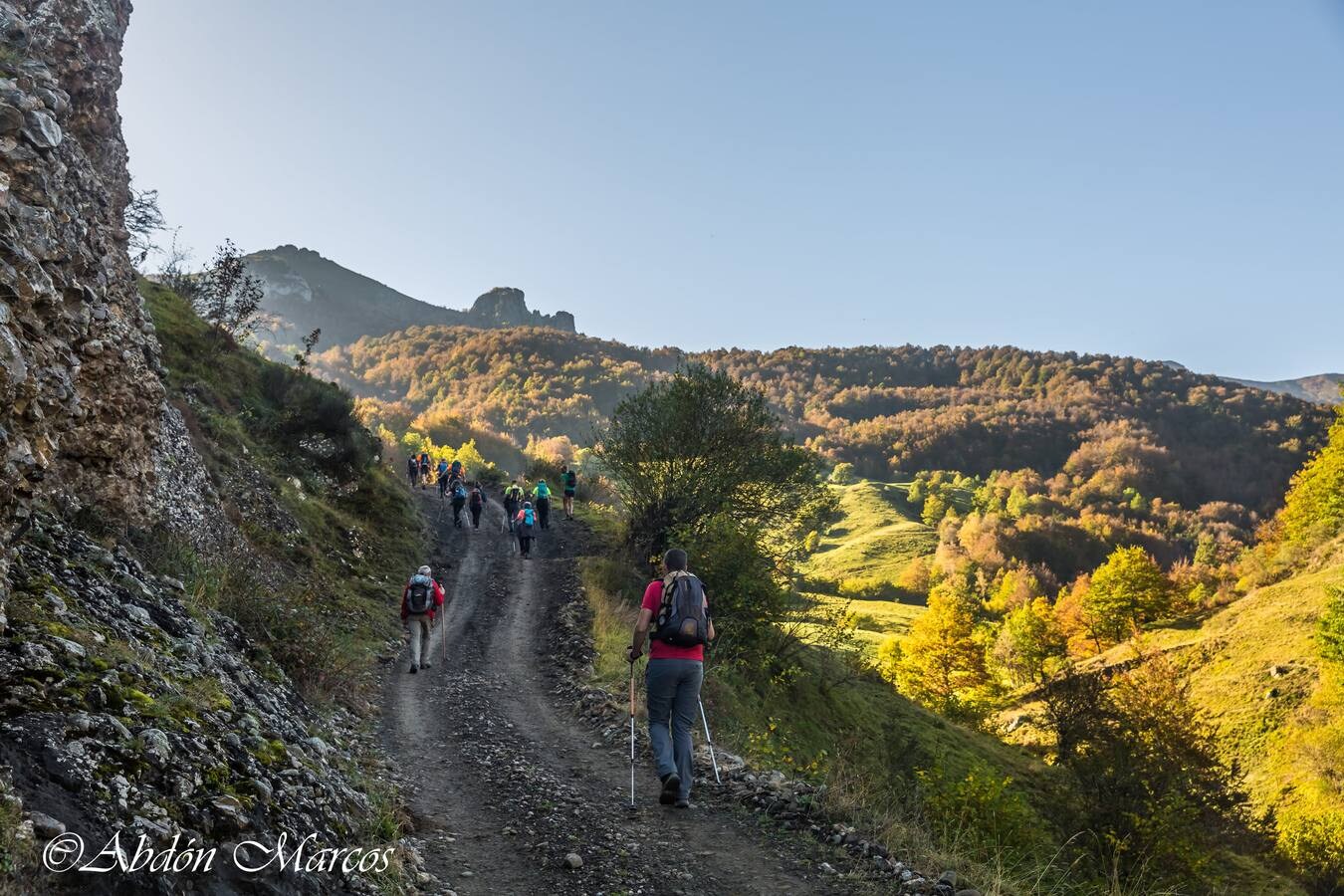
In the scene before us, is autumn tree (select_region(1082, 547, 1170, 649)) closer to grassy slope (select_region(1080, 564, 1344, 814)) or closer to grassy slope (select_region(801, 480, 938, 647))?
grassy slope (select_region(1080, 564, 1344, 814))

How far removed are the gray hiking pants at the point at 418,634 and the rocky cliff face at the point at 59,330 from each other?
6547mm

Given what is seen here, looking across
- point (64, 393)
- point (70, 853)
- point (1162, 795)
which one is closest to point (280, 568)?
point (64, 393)

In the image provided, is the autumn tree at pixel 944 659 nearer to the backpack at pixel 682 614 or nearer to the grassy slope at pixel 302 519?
the grassy slope at pixel 302 519

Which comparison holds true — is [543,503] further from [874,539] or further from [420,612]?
[874,539]

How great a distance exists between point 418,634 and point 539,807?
845 centimetres

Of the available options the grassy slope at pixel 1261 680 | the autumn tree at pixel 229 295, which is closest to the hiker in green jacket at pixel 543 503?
the autumn tree at pixel 229 295

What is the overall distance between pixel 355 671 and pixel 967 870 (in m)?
11.1

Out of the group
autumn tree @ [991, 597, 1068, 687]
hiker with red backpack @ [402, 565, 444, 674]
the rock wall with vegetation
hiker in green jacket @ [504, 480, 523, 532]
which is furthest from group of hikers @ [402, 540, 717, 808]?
autumn tree @ [991, 597, 1068, 687]

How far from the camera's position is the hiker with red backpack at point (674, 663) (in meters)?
7.68

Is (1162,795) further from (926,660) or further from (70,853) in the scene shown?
(926,660)

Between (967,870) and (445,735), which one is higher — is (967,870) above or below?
above

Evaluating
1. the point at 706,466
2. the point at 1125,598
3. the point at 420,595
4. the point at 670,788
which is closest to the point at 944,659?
the point at 1125,598

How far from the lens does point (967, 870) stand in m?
7.09

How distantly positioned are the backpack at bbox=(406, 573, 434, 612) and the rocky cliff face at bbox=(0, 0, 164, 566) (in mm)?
6274
